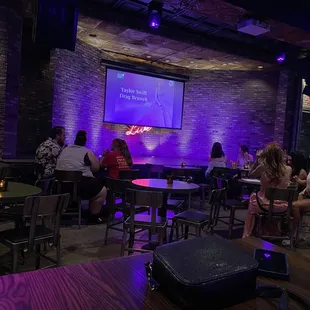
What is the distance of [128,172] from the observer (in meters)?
4.88

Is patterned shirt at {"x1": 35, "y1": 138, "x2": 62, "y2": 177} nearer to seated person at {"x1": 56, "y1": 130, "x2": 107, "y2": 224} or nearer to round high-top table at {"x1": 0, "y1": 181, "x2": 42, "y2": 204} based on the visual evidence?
seated person at {"x1": 56, "y1": 130, "x2": 107, "y2": 224}

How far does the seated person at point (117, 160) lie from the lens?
520cm

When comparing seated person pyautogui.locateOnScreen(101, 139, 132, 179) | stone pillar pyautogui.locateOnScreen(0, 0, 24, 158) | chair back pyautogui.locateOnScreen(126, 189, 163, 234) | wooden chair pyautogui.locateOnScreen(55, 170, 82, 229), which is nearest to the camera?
chair back pyautogui.locateOnScreen(126, 189, 163, 234)

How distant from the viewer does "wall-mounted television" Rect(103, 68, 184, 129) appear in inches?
358

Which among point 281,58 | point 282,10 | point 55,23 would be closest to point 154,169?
point 55,23

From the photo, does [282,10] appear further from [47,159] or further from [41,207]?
[41,207]

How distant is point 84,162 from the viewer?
4758mm

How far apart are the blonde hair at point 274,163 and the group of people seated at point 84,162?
2.28 metres

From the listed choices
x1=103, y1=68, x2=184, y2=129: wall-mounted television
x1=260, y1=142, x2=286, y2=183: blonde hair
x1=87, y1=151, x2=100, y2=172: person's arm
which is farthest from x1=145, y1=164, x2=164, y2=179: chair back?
x1=260, y1=142, x2=286, y2=183: blonde hair

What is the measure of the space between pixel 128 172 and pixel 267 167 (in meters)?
2.01

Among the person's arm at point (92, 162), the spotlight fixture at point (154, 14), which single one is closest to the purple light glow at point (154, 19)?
the spotlight fixture at point (154, 14)

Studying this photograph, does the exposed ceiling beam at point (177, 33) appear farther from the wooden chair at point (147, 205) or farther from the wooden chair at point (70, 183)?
the wooden chair at point (147, 205)

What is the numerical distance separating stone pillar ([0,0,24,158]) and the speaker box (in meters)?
1.54

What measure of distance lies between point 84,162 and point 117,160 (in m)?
0.62
